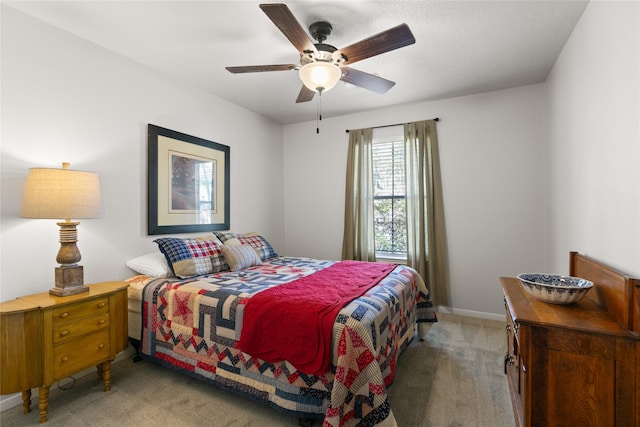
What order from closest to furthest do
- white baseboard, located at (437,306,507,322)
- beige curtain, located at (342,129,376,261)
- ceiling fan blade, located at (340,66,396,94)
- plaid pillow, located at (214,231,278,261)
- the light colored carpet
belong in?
the light colored carpet < ceiling fan blade, located at (340,66,396,94) < plaid pillow, located at (214,231,278,261) < white baseboard, located at (437,306,507,322) < beige curtain, located at (342,129,376,261)

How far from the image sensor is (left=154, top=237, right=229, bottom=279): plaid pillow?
2.60m

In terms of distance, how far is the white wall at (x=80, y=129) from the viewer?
6.70 feet

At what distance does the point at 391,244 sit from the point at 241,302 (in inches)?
104

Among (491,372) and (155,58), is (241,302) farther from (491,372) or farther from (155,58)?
(155,58)

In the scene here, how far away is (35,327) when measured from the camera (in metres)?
1.80

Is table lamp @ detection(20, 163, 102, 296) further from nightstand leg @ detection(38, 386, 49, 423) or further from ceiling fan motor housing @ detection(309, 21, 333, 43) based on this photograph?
ceiling fan motor housing @ detection(309, 21, 333, 43)

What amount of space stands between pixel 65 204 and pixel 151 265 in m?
0.89

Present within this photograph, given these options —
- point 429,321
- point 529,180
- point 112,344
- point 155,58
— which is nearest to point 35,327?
point 112,344

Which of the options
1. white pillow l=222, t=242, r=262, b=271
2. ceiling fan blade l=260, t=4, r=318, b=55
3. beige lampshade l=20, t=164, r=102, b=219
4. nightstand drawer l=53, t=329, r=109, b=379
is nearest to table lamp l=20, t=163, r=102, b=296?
beige lampshade l=20, t=164, r=102, b=219

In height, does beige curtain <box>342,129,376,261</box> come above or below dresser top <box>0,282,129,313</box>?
above

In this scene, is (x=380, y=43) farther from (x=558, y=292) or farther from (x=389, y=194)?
(x=389, y=194)

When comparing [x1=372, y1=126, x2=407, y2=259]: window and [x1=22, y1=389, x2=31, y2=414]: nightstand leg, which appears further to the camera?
[x1=372, y1=126, x2=407, y2=259]: window

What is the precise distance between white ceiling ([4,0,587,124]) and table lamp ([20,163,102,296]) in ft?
3.85

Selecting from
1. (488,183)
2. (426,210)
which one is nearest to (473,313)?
(426,210)
